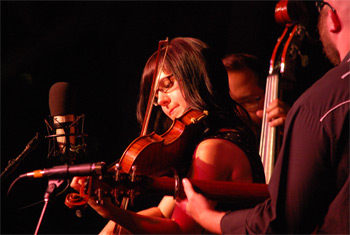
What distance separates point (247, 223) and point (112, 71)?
2599mm

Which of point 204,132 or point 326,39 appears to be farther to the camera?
point 204,132

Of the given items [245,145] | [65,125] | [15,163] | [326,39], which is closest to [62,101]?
[65,125]

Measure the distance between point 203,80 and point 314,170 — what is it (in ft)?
2.71

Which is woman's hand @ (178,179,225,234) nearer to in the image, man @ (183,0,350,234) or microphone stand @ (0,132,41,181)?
man @ (183,0,350,234)

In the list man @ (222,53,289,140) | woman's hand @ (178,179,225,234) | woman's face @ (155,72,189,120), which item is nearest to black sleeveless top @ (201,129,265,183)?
woman's face @ (155,72,189,120)

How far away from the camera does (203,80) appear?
188cm

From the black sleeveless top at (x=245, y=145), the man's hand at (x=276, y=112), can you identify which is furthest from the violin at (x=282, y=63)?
the black sleeveless top at (x=245, y=145)

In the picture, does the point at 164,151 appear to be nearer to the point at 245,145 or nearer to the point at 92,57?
the point at 245,145

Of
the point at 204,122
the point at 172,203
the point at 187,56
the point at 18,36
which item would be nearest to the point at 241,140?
the point at 204,122

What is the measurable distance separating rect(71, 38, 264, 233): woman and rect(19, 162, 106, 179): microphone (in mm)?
350

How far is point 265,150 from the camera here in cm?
236

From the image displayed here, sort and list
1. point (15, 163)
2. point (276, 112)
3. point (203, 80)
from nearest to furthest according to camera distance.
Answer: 1. point (15, 163)
2. point (203, 80)
3. point (276, 112)

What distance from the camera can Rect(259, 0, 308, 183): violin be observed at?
233cm

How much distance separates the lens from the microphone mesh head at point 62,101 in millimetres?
1752
